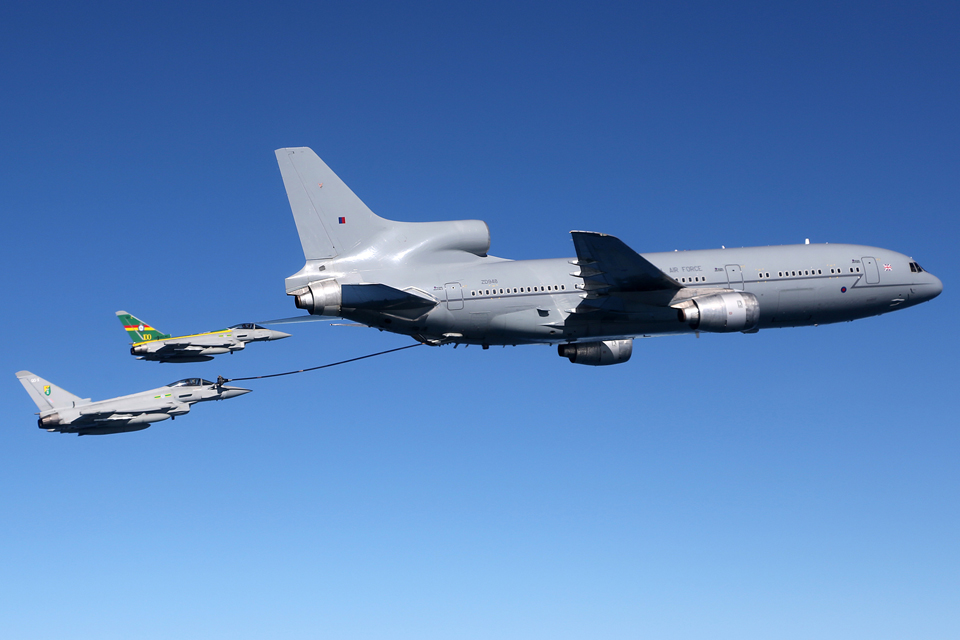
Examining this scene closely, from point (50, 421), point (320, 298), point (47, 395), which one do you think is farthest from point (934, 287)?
point (47, 395)

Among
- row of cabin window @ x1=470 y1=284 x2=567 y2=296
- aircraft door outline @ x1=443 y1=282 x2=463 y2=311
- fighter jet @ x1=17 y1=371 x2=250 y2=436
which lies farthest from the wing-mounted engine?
fighter jet @ x1=17 y1=371 x2=250 y2=436

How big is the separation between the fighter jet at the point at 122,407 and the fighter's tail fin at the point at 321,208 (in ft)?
128

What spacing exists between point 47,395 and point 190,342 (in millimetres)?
13679

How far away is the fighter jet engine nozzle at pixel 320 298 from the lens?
41.0 metres

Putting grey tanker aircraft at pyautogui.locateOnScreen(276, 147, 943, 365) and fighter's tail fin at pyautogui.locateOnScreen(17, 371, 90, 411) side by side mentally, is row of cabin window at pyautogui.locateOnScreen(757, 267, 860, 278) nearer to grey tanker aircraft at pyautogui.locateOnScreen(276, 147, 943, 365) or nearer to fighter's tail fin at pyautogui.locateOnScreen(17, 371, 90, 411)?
grey tanker aircraft at pyautogui.locateOnScreen(276, 147, 943, 365)

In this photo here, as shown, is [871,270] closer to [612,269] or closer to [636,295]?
[636,295]

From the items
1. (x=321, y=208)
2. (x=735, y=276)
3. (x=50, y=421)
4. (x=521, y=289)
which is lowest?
(x=50, y=421)

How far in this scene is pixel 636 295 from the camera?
4372cm

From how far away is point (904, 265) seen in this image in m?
49.2

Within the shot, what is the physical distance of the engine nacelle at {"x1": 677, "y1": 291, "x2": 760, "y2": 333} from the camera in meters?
43.3

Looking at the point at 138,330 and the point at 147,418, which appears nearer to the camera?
the point at 147,418

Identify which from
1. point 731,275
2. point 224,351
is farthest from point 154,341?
point 731,275

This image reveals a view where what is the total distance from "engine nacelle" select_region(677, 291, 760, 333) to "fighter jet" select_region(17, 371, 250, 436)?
48159mm

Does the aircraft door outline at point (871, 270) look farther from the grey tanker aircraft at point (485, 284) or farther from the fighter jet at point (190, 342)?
the fighter jet at point (190, 342)
